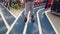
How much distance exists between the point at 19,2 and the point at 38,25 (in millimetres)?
718

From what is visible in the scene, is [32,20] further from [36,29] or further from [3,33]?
[3,33]

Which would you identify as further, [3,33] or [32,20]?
[32,20]

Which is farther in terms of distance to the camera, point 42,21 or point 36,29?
point 42,21

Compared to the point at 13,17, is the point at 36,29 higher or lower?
lower

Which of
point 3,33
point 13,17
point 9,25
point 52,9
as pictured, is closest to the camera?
point 3,33

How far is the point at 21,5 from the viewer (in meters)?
3.57

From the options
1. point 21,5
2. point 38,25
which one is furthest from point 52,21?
point 21,5

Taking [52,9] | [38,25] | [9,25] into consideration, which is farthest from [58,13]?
[9,25]

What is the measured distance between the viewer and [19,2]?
142 inches

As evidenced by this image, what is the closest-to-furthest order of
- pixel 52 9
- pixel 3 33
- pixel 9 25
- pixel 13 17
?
pixel 3 33 → pixel 9 25 → pixel 13 17 → pixel 52 9

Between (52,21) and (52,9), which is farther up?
(52,9)

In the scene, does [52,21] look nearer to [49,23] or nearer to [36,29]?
[49,23]

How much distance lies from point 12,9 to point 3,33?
30.1 inches

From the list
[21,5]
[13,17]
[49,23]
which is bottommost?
[49,23]
